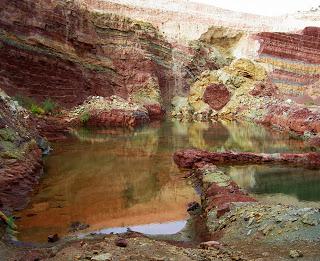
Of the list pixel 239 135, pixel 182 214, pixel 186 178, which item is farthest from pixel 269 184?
pixel 239 135

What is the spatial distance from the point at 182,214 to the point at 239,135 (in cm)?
1420

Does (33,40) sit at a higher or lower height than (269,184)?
higher

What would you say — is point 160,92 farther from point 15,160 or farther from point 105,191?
point 105,191

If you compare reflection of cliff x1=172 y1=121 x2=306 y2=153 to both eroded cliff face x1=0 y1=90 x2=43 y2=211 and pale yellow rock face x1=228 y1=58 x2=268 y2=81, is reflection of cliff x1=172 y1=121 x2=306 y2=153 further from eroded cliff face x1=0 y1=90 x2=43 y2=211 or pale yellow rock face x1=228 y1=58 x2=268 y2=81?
pale yellow rock face x1=228 y1=58 x2=268 y2=81

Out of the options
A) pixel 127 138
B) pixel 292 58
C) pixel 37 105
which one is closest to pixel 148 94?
pixel 37 105

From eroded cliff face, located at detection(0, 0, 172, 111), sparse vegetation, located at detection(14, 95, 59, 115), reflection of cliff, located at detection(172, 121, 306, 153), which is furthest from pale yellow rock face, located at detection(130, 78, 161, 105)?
sparse vegetation, located at detection(14, 95, 59, 115)

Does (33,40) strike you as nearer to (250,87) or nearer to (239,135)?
(239,135)

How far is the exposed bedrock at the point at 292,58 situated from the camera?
5197 cm

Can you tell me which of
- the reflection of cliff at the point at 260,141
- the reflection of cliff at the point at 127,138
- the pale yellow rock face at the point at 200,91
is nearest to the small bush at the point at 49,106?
the reflection of cliff at the point at 127,138

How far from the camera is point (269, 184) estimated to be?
1273 centimetres

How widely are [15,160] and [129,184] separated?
2993 millimetres

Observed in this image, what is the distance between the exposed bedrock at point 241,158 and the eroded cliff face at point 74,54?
45.5ft

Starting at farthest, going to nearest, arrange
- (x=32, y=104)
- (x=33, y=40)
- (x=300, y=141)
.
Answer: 1. (x=33, y=40)
2. (x=32, y=104)
3. (x=300, y=141)

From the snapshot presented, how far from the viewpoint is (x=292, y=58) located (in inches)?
2109
